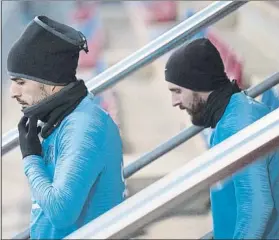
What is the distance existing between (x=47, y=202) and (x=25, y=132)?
0.19 meters

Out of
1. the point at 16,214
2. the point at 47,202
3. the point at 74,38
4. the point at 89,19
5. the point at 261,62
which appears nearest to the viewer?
the point at 47,202

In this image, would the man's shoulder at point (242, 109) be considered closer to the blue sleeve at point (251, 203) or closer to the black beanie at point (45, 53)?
the blue sleeve at point (251, 203)

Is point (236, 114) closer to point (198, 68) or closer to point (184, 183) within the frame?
point (198, 68)

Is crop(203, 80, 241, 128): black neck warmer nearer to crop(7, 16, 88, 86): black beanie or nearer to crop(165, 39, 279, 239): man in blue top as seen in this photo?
crop(165, 39, 279, 239): man in blue top

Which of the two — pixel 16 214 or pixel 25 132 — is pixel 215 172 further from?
pixel 16 214

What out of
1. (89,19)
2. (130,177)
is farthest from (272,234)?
(89,19)

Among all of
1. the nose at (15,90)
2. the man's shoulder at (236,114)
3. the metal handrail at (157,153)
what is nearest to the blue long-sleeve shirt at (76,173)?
the nose at (15,90)

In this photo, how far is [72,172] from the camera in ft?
4.15

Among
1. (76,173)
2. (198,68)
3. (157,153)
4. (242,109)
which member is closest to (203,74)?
(198,68)

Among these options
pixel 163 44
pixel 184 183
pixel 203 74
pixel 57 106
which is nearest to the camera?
pixel 184 183

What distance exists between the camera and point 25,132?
1.42 meters

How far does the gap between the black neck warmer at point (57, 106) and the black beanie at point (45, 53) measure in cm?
3

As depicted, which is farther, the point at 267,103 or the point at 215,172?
the point at 267,103

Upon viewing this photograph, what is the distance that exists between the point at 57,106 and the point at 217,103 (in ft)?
1.22
